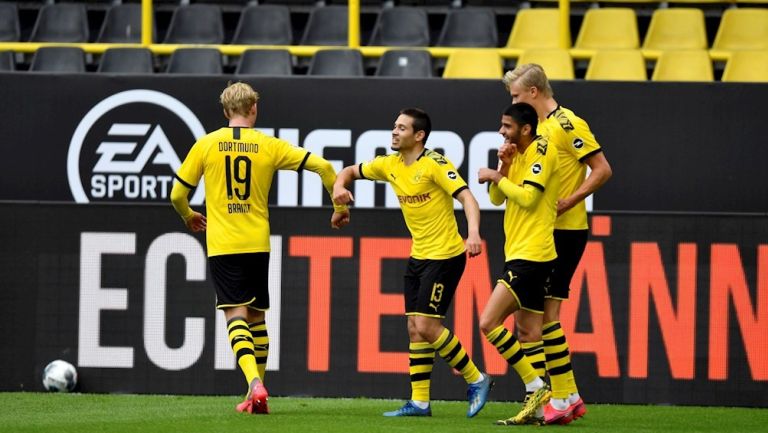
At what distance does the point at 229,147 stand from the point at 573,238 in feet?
6.60

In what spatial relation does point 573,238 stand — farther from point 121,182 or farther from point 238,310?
point 121,182

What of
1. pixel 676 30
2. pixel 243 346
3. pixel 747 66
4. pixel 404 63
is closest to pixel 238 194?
pixel 243 346

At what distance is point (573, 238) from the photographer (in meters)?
7.84

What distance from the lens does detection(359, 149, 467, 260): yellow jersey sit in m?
7.95

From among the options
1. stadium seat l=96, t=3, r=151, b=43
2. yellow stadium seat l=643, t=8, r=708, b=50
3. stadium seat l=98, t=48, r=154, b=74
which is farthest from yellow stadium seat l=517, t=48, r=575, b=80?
stadium seat l=96, t=3, r=151, b=43

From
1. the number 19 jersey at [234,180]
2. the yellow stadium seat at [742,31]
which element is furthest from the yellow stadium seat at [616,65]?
the number 19 jersey at [234,180]

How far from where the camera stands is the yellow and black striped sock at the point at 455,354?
26.3 feet

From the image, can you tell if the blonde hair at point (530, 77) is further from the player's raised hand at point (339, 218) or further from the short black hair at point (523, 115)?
the player's raised hand at point (339, 218)

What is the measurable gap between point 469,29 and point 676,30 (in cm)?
199

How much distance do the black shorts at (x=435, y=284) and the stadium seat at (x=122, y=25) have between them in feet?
22.6

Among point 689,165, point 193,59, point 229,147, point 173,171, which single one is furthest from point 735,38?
point 229,147

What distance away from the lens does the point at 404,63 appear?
1249cm

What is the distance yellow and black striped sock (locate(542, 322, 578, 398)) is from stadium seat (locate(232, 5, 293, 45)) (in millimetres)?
6898

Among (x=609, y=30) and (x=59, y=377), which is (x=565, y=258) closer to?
(x=59, y=377)
